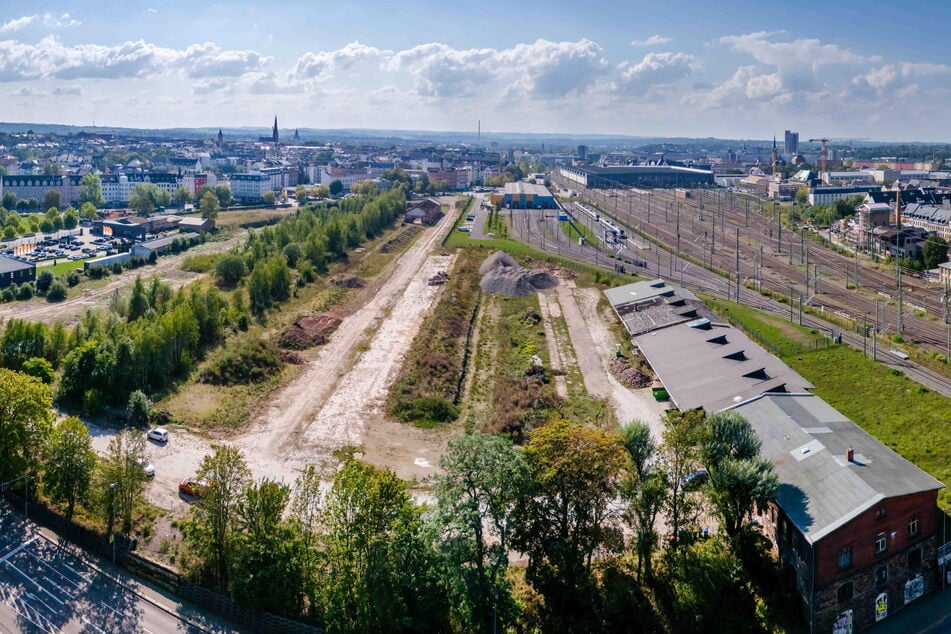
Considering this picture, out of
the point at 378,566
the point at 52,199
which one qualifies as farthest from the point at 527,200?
the point at 378,566

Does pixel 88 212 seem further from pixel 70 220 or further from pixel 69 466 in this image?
pixel 69 466

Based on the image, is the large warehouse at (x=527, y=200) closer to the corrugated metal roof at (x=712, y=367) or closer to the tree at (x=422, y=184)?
the tree at (x=422, y=184)

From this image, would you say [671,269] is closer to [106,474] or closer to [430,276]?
[430,276]

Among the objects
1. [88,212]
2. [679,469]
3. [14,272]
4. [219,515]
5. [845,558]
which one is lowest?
[845,558]

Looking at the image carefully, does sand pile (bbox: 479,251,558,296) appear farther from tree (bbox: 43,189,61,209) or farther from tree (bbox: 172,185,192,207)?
tree (bbox: 43,189,61,209)

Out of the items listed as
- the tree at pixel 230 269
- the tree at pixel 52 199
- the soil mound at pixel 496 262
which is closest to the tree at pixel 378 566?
the tree at pixel 230 269
